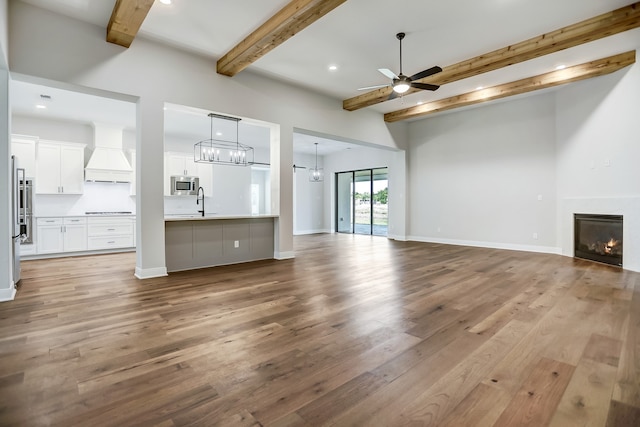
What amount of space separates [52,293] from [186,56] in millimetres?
3745

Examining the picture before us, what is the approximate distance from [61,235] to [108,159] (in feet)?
6.40

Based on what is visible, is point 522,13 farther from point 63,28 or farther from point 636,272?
point 63,28

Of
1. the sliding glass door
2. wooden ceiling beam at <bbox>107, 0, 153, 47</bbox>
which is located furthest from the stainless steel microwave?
the sliding glass door

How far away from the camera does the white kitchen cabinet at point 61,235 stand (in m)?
6.29

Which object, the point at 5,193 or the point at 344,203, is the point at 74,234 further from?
the point at 344,203

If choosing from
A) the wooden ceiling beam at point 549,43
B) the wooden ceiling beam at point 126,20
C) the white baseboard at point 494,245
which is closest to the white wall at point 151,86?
the wooden ceiling beam at point 126,20

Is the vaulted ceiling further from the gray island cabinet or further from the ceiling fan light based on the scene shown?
the gray island cabinet

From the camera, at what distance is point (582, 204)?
5812mm

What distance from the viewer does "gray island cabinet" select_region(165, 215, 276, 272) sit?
4.95 metres

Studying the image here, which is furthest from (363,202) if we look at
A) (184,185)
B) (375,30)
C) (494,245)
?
(375,30)

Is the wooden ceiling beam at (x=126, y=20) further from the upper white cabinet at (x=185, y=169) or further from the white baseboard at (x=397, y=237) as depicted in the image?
the white baseboard at (x=397, y=237)

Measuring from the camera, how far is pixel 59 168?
681cm

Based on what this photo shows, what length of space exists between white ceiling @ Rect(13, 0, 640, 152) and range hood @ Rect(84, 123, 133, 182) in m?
4.03

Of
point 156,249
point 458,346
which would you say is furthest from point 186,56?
point 458,346
